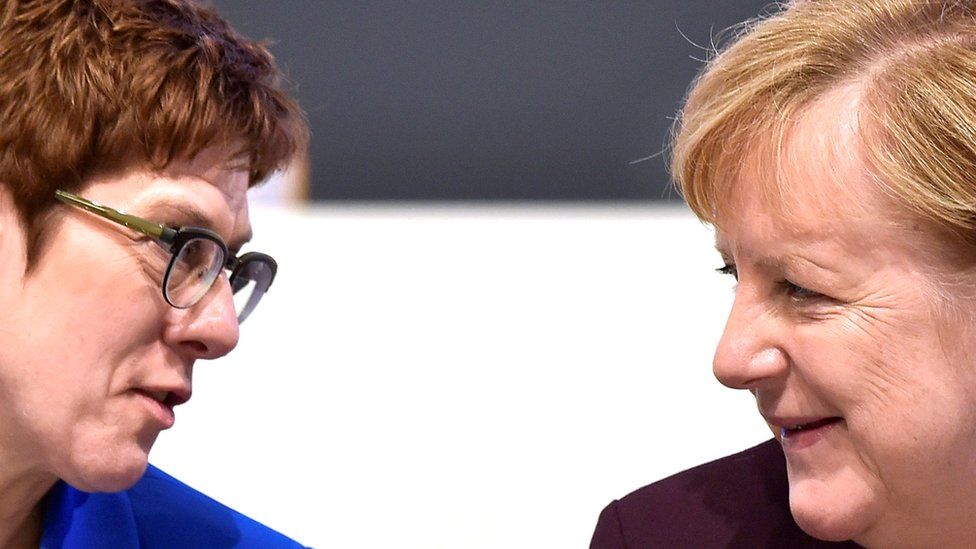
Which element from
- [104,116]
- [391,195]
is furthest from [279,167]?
[391,195]

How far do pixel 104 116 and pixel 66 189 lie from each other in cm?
11

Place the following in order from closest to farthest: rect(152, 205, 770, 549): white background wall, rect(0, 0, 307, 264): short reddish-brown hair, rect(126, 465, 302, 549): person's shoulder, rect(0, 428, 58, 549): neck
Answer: rect(0, 0, 307, 264): short reddish-brown hair, rect(0, 428, 58, 549): neck, rect(126, 465, 302, 549): person's shoulder, rect(152, 205, 770, 549): white background wall

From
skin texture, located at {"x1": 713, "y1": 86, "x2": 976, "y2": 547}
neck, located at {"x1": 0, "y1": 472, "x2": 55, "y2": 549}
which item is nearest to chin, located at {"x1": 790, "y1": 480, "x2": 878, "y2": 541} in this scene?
skin texture, located at {"x1": 713, "y1": 86, "x2": 976, "y2": 547}

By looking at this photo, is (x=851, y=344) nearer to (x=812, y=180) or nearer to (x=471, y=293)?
(x=812, y=180)

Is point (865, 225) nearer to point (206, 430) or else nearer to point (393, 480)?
point (393, 480)

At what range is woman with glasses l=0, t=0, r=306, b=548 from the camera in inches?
57.2

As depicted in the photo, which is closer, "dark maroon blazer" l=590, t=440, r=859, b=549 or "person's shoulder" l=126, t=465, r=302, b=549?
"dark maroon blazer" l=590, t=440, r=859, b=549

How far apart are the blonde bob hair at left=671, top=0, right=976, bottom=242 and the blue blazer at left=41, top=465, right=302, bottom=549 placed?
2.93ft

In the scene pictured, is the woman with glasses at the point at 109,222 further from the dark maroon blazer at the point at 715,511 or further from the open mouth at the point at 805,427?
the open mouth at the point at 805,427

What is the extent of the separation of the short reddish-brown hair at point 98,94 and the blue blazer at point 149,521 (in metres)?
0.46

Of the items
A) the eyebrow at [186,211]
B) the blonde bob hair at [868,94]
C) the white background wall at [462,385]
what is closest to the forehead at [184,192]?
the eyebrow at [186,211]

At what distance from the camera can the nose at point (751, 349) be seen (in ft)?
4.48

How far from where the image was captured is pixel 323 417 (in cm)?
267

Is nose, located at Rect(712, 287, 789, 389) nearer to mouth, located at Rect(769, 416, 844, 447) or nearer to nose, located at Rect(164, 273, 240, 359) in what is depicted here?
mouth, located at Rect(769, 416, 844, 447)
